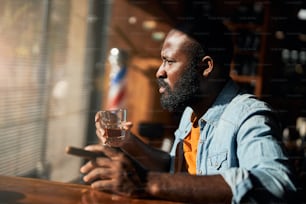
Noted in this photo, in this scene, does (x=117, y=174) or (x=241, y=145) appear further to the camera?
(x=241, y=145)

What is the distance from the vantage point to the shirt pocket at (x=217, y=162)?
2.57 feet

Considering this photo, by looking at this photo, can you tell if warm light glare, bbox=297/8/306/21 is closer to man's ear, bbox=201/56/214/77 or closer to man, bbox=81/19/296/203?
man, bbox=81/19/296/203

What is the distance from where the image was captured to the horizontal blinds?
1.49 metres

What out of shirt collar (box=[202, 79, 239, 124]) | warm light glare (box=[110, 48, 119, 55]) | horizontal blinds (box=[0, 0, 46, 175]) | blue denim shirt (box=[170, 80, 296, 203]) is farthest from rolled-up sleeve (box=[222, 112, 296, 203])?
warm light glare (box=[110, 48, 119, 55])

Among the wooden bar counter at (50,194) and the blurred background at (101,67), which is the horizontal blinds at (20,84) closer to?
the blurred background at (101,67)

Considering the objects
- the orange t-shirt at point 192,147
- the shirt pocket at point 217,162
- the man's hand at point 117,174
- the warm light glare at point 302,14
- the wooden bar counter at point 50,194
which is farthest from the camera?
the warm light glare at point 302,14

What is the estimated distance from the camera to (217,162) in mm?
806

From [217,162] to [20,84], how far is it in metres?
1.04

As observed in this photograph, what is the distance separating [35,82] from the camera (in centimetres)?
175

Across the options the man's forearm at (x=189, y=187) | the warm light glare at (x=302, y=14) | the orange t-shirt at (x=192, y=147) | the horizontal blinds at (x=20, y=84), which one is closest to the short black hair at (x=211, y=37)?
the orange t-shirt at (x=192, y=147)

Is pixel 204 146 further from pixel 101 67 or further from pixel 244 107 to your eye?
pixel 101 67

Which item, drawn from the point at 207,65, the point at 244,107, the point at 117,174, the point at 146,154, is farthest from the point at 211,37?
the point at 117,174

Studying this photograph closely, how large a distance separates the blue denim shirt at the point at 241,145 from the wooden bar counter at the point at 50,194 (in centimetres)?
16

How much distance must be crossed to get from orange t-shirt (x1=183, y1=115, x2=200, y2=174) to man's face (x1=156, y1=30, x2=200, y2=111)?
0.12 metres
